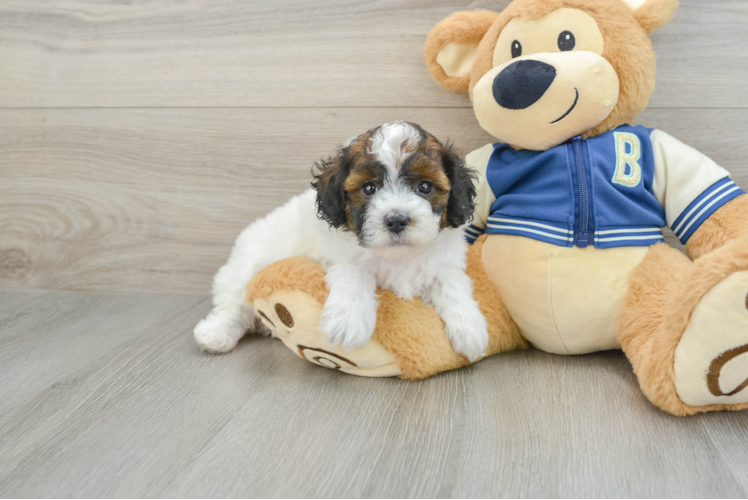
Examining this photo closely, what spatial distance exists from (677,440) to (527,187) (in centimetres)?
71

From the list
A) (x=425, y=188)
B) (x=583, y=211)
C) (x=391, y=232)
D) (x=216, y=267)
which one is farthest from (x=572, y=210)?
(x=216, y=267)

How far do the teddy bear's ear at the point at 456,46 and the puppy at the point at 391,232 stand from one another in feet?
1.30

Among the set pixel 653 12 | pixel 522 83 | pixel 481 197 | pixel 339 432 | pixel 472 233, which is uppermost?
pixel 653 12

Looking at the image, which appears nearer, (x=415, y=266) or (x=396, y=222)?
(x=396, y=222)

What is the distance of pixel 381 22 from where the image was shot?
1787mm

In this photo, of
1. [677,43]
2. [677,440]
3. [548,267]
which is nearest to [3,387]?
[548,267]

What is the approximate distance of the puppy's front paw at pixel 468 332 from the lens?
1324 millimetres

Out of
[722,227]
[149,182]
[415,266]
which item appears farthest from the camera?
[149,182]

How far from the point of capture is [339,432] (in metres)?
1.15

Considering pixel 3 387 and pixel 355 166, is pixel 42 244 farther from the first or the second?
pixel 355 166

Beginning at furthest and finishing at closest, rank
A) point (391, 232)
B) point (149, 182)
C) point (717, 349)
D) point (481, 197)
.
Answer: point (149, 182) < point (481, 197) < point (391, 232) < point (717, 349)

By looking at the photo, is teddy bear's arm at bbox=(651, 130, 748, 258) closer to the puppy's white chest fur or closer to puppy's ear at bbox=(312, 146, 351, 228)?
the puppy's white chest fur

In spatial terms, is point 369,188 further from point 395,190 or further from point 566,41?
point 566,41

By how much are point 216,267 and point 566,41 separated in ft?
4.83
